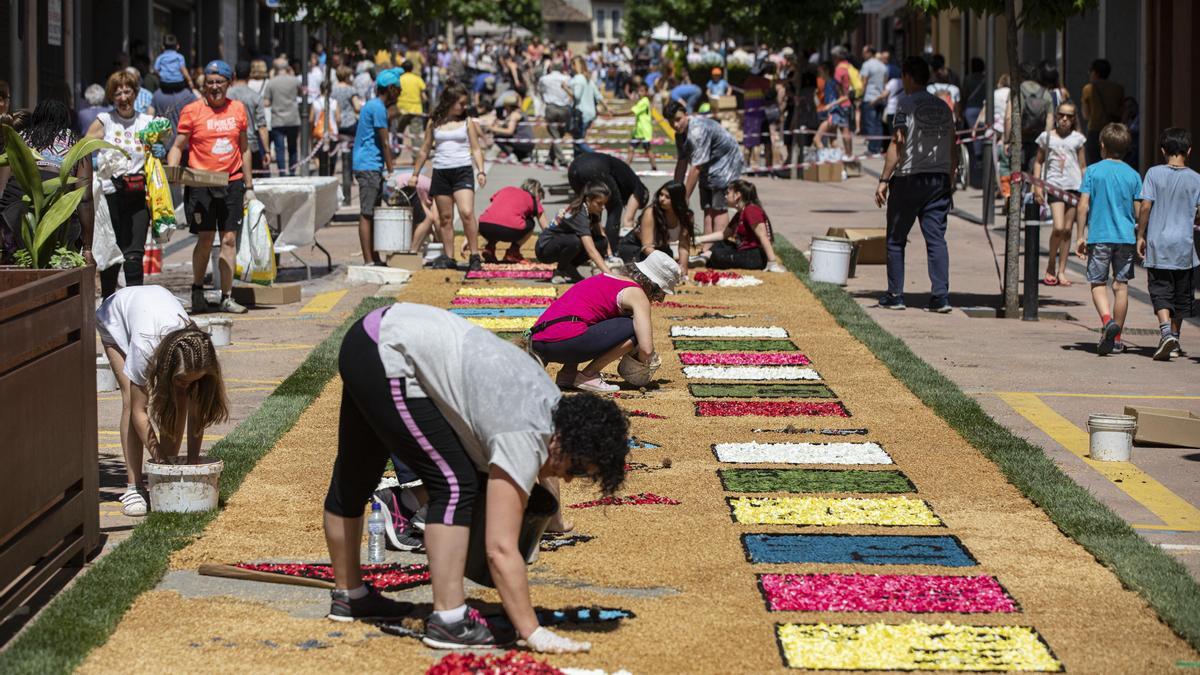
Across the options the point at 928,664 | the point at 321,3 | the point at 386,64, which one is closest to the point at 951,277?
the point at 928,664

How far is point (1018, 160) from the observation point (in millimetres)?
14867

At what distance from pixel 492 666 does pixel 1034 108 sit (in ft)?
Answer: 60.7

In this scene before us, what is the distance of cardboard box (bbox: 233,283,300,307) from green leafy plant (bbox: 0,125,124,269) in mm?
7140

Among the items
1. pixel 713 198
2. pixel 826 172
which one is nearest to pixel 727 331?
pixel 713 198

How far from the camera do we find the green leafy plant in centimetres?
751

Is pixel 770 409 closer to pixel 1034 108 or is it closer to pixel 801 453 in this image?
pixel 801 453

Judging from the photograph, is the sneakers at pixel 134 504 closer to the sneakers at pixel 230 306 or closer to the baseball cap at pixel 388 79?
the sneakers at pixel 230 306

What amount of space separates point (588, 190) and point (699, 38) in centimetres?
8860

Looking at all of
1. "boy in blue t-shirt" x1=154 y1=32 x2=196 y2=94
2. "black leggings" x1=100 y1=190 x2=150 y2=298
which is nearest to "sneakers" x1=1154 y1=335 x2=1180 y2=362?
"black leggings" x1=100 y1=190 x2=150 y2=298

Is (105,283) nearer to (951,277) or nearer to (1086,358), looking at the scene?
(1086,358)

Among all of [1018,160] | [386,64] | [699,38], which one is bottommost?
[1018,160]

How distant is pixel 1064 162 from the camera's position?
55.3 ft

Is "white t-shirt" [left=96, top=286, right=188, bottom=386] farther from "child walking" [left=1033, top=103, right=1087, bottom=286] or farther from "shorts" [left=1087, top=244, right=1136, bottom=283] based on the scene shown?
"child walking" [left=1033, top=103, right=1087, bottom=286]

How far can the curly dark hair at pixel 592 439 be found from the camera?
556 centimetres
